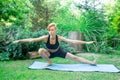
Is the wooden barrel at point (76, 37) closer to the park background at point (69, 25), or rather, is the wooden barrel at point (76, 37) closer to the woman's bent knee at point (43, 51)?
the park background at point (69, 25)

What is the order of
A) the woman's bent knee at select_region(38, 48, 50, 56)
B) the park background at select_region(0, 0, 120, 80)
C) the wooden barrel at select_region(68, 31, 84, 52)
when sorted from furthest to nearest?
the wooden barrel at select_region(68, 31, 84, 52) → the park background at select_region(0, 0, 120, 80) → the woman's bent knee at select_region(38, 48, 50, 56)

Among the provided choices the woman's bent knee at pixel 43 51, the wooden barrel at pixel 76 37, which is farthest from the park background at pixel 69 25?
the woman's bent knee at pixel 43 51

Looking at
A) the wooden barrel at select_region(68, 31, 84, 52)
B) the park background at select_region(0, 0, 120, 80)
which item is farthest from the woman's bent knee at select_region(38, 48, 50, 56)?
the wooden barrel at select_region(68, 31, 84, 52)

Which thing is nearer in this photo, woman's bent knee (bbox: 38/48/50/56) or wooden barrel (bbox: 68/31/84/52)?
woman's bent knee (bbox: 38/48/50/56)

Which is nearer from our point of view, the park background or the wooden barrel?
the park background

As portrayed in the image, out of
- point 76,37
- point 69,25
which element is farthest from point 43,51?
point 69,25

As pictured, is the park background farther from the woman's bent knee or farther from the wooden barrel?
the woman's bent knee

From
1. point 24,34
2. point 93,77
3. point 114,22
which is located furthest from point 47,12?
point 93,77

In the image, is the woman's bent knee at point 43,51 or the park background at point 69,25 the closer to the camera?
the woman's bent knee at point 43,51

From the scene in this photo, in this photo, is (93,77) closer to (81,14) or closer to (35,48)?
(35,48)

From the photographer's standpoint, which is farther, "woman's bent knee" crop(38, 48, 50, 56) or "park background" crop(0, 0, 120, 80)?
"park background" crop(0, 0, 120, 80)

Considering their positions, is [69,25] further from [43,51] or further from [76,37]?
[43,51]

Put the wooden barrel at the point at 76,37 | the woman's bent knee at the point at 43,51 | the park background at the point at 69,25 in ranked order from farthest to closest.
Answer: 1. the wooden barrel at the point at 76,37
2. the park background at the point at 69,25
3. the woman's bent knee at the point at 43,51

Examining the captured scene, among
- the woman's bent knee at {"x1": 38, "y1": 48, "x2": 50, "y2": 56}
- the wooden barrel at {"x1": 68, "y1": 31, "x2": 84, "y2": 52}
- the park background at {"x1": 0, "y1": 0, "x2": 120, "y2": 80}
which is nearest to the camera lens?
the woman's bent knee at {"x1": 38, "y1": 48, "x2": 50, "y2": 56}
